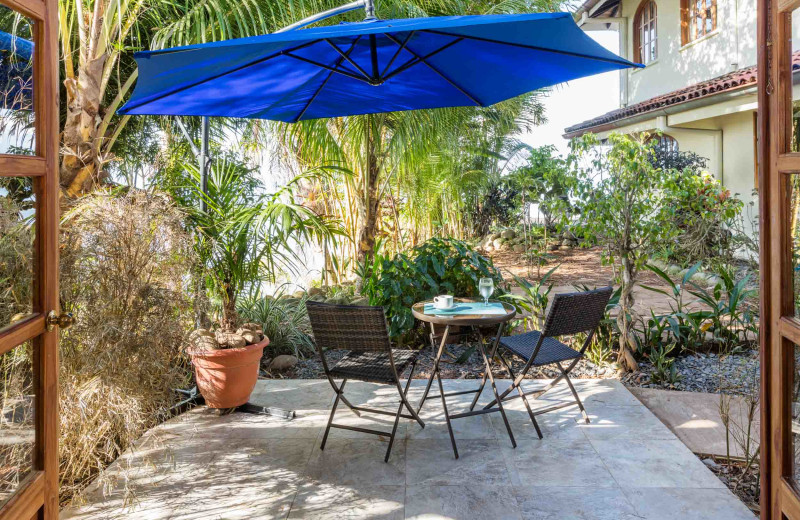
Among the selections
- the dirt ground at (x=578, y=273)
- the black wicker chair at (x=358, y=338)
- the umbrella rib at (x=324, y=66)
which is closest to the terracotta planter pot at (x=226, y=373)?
the black wicker chair at (x=358, y=338)

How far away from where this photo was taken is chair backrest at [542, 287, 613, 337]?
134 inches

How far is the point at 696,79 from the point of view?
11094 millimetres

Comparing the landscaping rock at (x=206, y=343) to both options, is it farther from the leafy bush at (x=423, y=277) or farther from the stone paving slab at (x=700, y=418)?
the stone paving slab at (x=700, y=418)

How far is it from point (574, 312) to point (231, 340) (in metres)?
2.23

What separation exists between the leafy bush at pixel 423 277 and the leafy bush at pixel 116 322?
2386 mm

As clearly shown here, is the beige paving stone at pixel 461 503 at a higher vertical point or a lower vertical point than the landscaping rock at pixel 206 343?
lower

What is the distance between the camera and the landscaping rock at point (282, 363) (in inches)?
205

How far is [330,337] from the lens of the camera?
11.2ft

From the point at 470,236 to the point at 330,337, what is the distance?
37.9 feet

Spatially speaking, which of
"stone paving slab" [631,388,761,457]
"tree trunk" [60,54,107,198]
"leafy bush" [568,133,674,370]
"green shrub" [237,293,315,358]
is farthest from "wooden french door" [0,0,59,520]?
"leafy bush" [568,133,674,370]

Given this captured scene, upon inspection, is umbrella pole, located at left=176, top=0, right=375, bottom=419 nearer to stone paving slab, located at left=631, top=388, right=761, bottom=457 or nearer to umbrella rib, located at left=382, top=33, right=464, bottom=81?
umbrella rib, located at left=382, top=33, right=464, bottom=81

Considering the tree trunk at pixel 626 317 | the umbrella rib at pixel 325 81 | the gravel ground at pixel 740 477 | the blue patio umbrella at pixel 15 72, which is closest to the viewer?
the blue patio umbrella at pixel 15 72

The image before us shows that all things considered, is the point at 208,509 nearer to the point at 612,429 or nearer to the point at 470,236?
the point at 612,429

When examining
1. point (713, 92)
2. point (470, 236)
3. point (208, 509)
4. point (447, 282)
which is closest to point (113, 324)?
point (208, 509)
